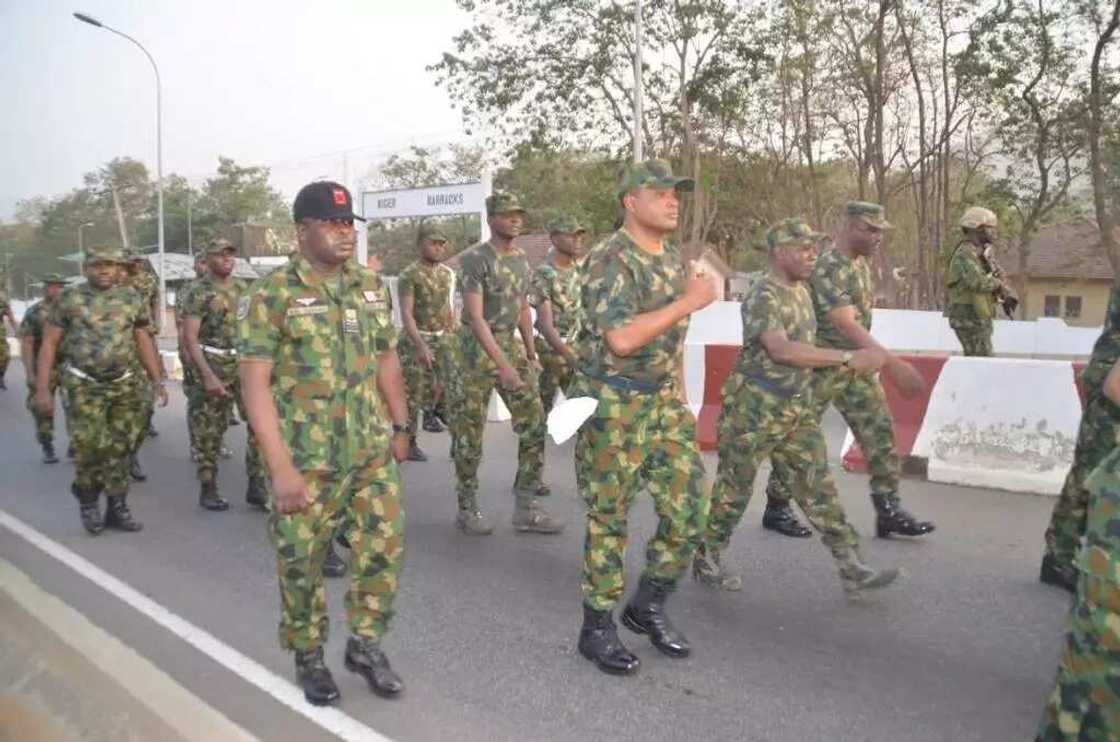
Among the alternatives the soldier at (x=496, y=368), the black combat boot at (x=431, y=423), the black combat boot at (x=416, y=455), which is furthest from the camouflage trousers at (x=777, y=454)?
the black combat boot at (x=431, y=423)

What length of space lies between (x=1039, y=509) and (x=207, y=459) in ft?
18.4

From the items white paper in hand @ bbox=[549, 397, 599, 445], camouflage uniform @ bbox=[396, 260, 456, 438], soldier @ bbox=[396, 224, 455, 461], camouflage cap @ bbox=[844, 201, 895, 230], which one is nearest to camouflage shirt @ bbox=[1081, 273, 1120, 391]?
camouflage cap @ bbox=[844, 201, 895, 230]

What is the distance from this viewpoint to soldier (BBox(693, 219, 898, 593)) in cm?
474

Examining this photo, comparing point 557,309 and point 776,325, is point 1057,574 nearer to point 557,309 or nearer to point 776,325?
point 776,325

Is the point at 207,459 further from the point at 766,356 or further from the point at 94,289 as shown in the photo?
the point at 766,356

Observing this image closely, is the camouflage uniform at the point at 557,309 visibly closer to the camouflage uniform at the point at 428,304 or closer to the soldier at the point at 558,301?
the soldier at the point at 558,301

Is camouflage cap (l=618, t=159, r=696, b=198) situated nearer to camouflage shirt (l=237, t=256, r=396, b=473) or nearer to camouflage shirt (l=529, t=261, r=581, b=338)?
camouflage shirt (l=237, t=256, r=396, b=473)

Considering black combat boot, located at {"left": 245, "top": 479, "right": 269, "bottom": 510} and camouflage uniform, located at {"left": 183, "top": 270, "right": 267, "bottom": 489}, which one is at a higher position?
camouflage uniform, located at {"left": 183, "top": 270, "right": 267, "bottom": 489}

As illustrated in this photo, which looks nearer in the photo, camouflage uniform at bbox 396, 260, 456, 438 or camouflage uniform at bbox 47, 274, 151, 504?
camouflage uniform at bbox 47, 274, 151, 504

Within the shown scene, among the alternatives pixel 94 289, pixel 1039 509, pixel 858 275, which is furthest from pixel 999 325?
pixel 94 289

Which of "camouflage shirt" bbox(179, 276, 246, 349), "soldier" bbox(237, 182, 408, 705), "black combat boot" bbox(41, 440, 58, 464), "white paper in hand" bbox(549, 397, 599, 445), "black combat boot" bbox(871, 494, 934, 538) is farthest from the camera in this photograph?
"black combat boot" bbox(41, 440, 58, 464)

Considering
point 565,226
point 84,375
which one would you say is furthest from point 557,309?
point 84,375

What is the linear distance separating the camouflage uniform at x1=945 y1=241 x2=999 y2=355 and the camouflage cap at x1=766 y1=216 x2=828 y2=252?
410 centimetres

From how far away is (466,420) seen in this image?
6371 millimetres
